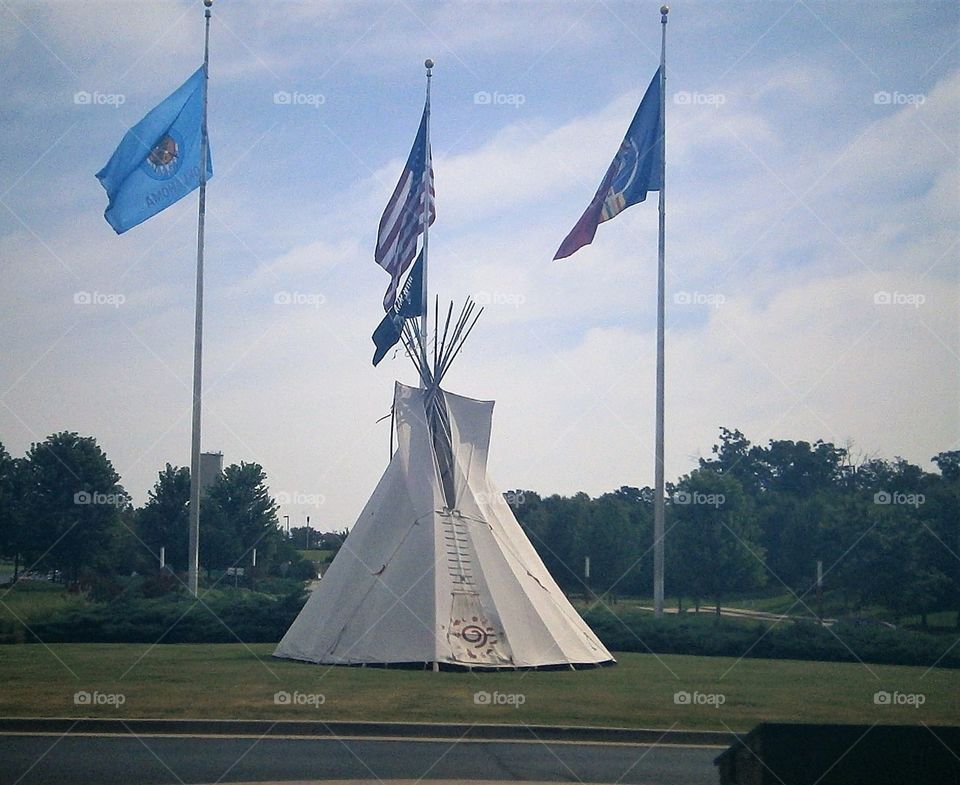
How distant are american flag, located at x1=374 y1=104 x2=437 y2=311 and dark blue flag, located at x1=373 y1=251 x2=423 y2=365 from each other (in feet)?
0.70

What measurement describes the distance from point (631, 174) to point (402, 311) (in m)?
5.91

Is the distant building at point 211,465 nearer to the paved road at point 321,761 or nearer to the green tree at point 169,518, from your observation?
the green tree at point 169,518

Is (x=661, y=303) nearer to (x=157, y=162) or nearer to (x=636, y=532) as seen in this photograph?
(x=157, y=162)

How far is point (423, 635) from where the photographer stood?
60.9 ft

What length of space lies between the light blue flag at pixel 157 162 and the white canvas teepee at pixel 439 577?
714 cm

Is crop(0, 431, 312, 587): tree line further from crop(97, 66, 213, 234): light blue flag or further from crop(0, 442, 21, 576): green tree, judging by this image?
crop(97, 66, 213, 234): light blue flag

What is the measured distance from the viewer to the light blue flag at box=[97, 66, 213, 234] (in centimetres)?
2341

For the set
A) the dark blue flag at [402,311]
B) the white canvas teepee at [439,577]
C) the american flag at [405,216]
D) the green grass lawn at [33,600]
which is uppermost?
the american flag at [405,216]

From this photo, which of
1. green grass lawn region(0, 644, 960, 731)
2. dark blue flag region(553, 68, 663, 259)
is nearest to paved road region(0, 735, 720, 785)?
green grass lawn region(0, 644, 960, 731)

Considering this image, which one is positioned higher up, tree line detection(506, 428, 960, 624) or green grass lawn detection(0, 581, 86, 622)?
tree line detection(506, 428, 960, 624)

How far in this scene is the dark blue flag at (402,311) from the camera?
2234 centimetres

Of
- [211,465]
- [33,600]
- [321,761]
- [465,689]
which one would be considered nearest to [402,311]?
[465,689]

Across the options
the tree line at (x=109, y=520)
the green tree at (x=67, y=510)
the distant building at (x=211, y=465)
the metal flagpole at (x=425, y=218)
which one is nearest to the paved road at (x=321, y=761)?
the metal flagpole at (x=425, y=218)

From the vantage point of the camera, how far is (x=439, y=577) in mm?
19359
